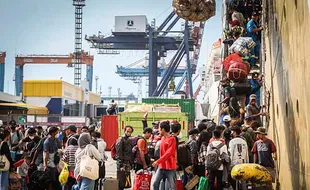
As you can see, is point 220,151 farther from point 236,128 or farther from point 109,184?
point 109,184

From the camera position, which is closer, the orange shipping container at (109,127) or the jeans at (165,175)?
the jeans at (165,175)

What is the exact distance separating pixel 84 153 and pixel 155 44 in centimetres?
5905

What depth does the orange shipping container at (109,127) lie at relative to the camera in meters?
24.8

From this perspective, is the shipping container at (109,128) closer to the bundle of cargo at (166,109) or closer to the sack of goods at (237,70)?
the bundle of cargo at (166,109)

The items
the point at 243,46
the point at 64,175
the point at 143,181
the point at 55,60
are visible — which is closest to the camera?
the point at 64,175

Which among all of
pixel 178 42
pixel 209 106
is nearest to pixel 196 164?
pixel 209 106

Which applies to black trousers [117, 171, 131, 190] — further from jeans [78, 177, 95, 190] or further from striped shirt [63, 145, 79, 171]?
jeans [78, 177, 95, 190]

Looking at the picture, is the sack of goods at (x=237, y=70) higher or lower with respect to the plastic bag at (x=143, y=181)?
higher

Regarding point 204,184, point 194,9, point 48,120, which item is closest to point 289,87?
point 194,9

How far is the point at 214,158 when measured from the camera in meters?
8.92

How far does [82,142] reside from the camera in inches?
371

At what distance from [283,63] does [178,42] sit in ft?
196

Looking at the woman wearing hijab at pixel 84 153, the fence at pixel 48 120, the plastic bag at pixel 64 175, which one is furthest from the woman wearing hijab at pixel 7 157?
the fence at pixel 48 120

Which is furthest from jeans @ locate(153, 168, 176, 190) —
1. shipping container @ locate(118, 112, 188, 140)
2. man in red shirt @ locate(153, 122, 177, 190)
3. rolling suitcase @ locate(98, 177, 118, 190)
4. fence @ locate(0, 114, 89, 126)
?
fence @ locate(0, 114, 89, 126)
